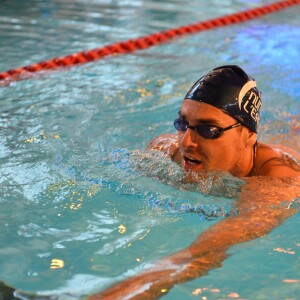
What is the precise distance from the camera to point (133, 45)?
6.54 meters

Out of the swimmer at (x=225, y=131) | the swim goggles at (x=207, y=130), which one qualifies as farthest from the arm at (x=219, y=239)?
the swim goggles at (x=207, y=130)

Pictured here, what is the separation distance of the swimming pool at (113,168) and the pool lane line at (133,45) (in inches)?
6.7

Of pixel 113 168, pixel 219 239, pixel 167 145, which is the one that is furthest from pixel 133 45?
pixel 219 239

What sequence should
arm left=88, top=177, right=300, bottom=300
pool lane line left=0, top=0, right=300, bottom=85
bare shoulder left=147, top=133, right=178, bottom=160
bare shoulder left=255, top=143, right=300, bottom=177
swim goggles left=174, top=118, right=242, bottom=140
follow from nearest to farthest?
1. arm left=88, top=177, right=300, bottom=300
2. swim goggles left=174, top=118, right=242, bottom=140
3. bare shoulder left=255, top=143, right=300, bottom=177
4. bare shoulder left=147, top=133, right=178, bottom=160
5. pool lane line left=0, top=0, right=300, bottom=85

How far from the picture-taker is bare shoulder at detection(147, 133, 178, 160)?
3289 mm

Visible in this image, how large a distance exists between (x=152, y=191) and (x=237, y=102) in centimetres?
64

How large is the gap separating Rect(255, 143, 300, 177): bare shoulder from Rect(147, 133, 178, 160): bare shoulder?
1.61ft

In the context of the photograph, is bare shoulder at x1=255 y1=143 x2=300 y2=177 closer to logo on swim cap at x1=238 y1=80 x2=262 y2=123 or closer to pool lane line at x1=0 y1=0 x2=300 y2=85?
logo on swim cap at x1=238 y1=80 x2=262 y2=123

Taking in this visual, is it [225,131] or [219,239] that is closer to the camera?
[219,239]

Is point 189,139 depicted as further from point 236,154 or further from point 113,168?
point 113,168

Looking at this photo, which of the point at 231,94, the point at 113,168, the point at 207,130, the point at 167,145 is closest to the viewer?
the point at 207,130

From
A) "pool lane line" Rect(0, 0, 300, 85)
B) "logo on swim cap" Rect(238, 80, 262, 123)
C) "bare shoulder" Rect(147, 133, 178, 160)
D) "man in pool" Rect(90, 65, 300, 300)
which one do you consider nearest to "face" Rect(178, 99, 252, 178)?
"man in pool" Rect(90, 65, 300, 300)

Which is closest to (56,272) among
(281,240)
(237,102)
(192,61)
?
(281,240)

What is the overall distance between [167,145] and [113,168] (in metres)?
0.36
